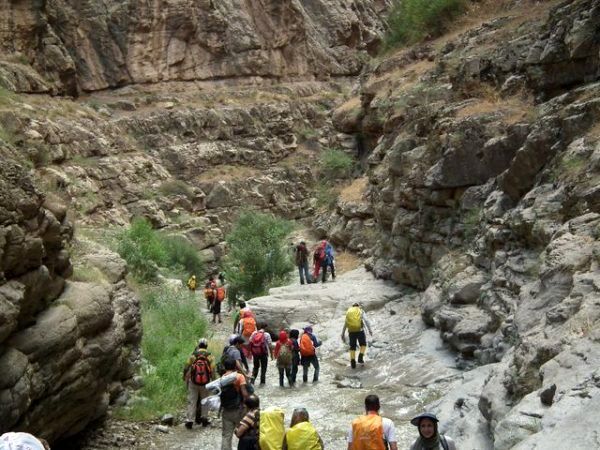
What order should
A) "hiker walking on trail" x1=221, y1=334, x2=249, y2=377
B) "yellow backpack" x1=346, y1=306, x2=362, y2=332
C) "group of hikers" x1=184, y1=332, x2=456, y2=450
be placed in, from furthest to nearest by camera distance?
"yellow backpack" x1=346, y1=306, x2=362, y2=332
"hiker walking on trail" x1=221, y1=334, x2=249, y2=377
"group of hikers" x1=184, y1=332, x2=456, y2=450

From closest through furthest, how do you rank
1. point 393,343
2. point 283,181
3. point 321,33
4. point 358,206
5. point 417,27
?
point 393,343
point 358,206
point 417,27
point 283,181
point 321,33

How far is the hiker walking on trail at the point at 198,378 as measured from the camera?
10.6 meters

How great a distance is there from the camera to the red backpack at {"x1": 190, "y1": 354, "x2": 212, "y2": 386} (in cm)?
1056

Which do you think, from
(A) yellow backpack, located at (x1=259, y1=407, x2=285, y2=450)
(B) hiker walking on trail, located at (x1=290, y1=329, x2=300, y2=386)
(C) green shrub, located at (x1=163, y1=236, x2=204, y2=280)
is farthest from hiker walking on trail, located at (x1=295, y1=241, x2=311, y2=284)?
(A) yellow backpack, located at (x1=259, y1=407, x2=285, y2=450)

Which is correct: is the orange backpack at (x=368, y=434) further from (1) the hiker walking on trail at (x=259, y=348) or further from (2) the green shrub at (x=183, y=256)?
(2) the green shrub at (x=183, y=256)

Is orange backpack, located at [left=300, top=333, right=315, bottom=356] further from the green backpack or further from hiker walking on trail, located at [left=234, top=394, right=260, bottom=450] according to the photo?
hiker walking on trail, located at [left=234, top=394, right=260, bottom=450]

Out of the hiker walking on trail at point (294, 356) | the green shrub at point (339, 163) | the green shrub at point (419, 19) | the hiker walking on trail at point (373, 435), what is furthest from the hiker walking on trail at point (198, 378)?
the green shrub at point (339, 163)

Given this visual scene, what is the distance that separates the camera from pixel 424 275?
17906 millimetres

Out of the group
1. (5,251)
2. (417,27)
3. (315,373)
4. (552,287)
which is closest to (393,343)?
(315,373)

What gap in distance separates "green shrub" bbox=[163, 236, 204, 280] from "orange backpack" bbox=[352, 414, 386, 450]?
2703cm

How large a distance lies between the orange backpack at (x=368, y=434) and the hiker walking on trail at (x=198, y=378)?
4916mm

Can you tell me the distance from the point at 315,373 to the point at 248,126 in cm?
3356

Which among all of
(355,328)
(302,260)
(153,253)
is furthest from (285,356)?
(153,253)

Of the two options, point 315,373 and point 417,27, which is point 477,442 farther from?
point 417,27
